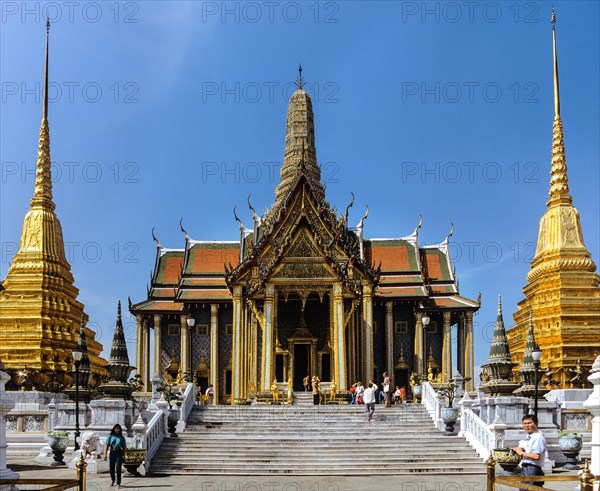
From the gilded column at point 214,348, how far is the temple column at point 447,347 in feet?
34.3

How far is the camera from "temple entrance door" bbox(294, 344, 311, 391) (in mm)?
36500

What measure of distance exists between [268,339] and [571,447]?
15.8 m

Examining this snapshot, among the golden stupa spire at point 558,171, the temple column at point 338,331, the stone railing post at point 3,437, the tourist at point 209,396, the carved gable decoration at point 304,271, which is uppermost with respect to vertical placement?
the golden stupa spire at point 558,171

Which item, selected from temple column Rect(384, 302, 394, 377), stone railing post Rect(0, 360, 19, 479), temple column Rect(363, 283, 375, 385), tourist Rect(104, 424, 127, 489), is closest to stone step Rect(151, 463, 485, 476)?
tourist Rect(104, 424, 127, 489)

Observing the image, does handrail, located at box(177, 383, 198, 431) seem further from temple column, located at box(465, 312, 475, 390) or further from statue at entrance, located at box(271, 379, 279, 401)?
temple column, located at box(465, 312, 475, 390)

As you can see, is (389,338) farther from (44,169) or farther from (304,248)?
(44,169)

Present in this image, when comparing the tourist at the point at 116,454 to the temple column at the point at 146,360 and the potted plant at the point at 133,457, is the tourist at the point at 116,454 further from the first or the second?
the temple column at the point at 146,360

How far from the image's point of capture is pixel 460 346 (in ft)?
132

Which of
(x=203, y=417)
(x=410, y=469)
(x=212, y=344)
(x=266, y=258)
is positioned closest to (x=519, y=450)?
(x=410, y=469)

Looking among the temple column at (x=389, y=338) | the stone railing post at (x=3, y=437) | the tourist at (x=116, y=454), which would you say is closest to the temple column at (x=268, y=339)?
the temple column at (x=389, y=338)

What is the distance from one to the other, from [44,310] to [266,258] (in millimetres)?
10237

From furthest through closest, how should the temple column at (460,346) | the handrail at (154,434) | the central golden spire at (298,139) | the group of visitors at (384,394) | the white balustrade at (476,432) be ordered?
the central golden spire at (298,139) < the temple column at (460,346) < the group of visitors at (384,394) < the handrail at (154,434) < the white balustrade at (476,432)

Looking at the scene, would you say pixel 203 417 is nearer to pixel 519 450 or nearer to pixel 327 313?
pixel 327 313

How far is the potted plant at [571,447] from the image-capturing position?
20.0 m
